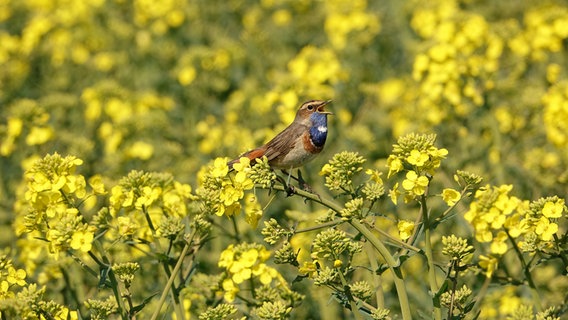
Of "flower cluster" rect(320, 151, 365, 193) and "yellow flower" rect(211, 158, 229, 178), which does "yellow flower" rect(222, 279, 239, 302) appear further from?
"flower cluster" rect(320, 151, 365, 193)

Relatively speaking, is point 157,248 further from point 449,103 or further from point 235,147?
point 449,103

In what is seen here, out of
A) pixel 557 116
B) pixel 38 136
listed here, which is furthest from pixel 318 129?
pixel 38 136

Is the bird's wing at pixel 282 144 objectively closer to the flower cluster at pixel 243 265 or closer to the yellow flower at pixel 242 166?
the flower cluster at pixel 243 265

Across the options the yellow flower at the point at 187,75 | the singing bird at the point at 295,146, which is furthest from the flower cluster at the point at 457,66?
the yellow flower at the point at 187,75

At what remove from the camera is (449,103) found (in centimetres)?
618

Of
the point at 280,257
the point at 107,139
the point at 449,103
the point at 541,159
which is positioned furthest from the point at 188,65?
the point at 280,257

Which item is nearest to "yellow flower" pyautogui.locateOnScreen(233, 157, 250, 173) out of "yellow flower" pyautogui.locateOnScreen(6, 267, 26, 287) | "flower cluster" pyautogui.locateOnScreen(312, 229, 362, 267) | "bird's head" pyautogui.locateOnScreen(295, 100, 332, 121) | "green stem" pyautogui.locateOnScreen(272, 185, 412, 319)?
"green stem" pyautogui.locateOnScreen(272, 185, 412, 319)

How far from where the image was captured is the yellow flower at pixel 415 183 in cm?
341

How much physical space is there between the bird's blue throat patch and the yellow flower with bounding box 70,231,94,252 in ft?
5.05

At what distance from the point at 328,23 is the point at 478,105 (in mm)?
2814

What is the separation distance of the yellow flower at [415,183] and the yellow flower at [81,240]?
135cm

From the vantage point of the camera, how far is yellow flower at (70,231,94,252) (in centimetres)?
363

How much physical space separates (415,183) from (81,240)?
144 cm

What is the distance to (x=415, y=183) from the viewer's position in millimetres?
3428
